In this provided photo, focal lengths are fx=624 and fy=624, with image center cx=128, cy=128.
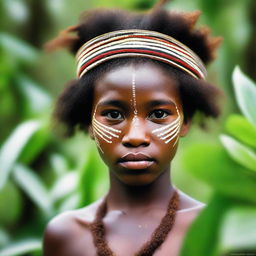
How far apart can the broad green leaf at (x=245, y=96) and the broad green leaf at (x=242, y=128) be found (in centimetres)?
7

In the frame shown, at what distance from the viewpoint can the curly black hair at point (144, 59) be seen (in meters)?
1.29

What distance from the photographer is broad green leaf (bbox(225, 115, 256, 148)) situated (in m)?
1.02

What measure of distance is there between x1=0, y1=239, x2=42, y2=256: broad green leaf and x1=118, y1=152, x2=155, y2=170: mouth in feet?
2.40

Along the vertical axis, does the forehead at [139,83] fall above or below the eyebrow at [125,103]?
above

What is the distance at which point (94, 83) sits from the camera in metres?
1.30

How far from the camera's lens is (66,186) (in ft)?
6.50

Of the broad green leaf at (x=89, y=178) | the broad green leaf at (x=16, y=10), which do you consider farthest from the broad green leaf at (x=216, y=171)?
the broad green leaf at (x=16, y=10)

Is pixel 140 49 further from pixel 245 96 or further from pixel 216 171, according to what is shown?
pixel 216 171

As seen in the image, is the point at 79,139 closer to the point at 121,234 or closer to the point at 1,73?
the point at 1,73

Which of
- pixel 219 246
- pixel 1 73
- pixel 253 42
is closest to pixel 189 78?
pixel 219 246

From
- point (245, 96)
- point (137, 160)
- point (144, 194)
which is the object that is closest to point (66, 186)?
point (144, 194)

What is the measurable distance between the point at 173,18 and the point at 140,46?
4.5 inches

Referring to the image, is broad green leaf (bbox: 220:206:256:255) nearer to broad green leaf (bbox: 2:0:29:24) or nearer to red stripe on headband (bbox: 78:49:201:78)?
red stripe on headband (bbox: 78:49:201:78)

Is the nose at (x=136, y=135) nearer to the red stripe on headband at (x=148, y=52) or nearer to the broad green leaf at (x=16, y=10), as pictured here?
the red stripe on headband at (x=148, y=52)
